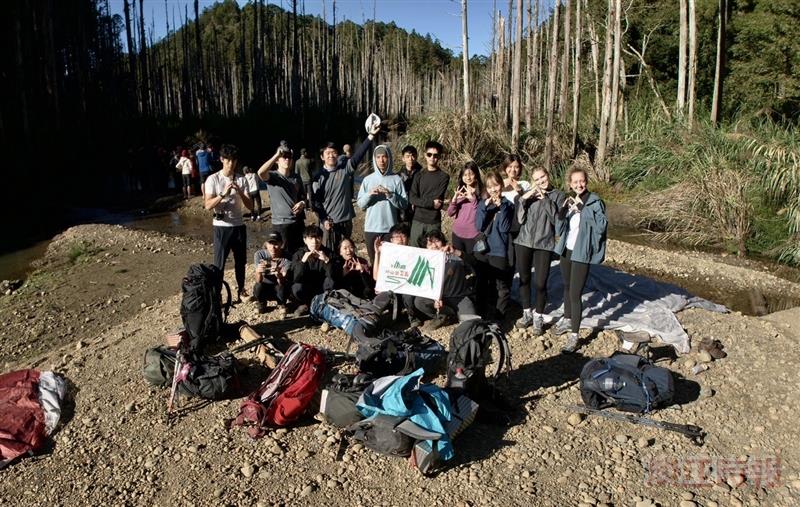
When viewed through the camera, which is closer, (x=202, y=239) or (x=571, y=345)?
(x=571, y=345)

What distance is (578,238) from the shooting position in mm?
5340

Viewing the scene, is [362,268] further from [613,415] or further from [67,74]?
[67,74]

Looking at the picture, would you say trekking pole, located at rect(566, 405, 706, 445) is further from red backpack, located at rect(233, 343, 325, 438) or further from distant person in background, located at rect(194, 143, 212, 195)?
distant person in background, located at rect(194, 143, 212, 195)

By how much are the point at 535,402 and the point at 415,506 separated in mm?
1569

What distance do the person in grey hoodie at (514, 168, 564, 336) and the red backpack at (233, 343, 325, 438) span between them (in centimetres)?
231

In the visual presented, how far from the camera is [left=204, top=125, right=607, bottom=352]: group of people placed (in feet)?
18.3

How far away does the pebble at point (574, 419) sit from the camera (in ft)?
14.6

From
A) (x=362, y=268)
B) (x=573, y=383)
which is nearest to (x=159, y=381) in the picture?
(x=362, y=268)

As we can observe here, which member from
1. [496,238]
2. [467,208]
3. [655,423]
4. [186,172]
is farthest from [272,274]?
[186,172]

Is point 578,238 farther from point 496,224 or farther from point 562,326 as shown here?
point 562,326

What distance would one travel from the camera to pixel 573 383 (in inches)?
200

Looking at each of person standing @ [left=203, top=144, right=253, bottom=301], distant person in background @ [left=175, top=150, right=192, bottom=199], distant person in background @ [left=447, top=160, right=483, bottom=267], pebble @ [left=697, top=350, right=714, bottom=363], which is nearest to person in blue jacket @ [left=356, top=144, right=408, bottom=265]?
distant person in background @ [left=447, top=160, right=483, bottom=267]

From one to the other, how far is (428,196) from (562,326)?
6.24ft

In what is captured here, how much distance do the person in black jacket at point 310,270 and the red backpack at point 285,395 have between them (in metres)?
1.67
